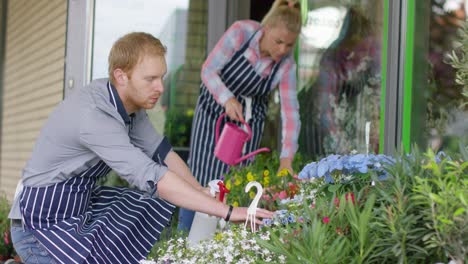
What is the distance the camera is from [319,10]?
514 centimetres

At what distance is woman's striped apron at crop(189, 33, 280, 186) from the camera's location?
4293mm

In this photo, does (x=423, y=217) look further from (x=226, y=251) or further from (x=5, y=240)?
(x=5, y=240)

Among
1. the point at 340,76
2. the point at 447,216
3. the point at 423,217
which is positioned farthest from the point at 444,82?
the point at 340,76

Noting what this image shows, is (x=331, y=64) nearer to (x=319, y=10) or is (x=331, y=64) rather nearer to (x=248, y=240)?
(x=319, y=10)

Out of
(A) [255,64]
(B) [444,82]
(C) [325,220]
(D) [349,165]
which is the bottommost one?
(C) [325,220]

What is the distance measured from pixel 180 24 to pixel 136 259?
10.1ft

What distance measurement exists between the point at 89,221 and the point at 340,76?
83.4 inches

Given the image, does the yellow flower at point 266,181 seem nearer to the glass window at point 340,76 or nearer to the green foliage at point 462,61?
the glass window at point 340,76

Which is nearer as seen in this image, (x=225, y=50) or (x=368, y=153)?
(x=368, y=153)

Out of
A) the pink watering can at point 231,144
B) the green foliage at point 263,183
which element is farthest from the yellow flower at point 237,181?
the pink watering can at point 231,144

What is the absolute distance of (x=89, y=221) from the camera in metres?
3.05

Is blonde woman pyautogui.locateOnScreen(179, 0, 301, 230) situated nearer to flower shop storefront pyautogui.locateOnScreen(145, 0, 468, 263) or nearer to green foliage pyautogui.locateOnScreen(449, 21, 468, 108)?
flower shop storefront pyautogui.locateOnScreen(145, 0, 468, 263)

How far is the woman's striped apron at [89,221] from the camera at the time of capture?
9.46 feet

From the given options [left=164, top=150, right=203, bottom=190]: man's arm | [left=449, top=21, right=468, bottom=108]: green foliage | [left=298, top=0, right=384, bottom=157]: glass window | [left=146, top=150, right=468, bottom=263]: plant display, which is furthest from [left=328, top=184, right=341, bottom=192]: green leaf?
[left=298, top=0, right=384, bottom=157]: glass window
